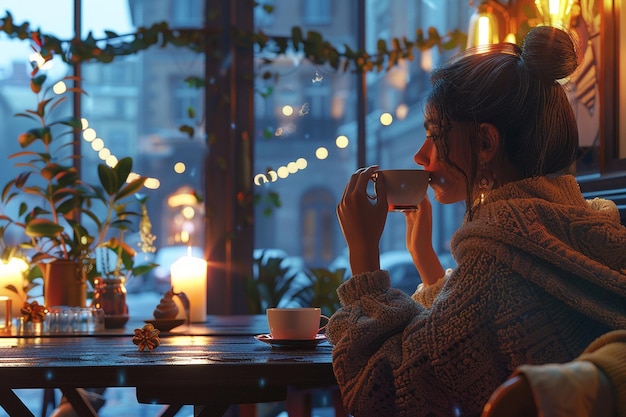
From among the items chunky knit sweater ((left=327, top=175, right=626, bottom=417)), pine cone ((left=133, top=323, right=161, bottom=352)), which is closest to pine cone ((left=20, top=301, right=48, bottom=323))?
pine cone ((left=133, top=323, right=161, bottom=352))

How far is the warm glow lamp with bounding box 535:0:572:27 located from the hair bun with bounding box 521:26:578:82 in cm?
147

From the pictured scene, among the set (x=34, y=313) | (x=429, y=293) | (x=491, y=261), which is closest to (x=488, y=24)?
(x=429, y=293)

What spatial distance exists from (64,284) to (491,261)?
1.58 m

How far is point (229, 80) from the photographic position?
13.3ft

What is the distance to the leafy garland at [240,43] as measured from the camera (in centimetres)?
395

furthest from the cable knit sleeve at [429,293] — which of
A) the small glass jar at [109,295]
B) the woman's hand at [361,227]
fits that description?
the small glass jar at [109,295]

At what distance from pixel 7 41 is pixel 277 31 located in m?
1.33

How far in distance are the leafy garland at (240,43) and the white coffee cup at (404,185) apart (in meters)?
2.56

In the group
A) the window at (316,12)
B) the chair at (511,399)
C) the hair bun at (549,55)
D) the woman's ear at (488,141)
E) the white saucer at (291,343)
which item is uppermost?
the window at (316,12)

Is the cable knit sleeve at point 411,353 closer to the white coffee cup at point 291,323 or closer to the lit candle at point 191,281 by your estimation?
the white coffee cup at point 291,323

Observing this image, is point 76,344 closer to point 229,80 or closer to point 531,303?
point 531,303

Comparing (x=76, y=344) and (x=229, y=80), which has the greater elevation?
(x=229, y=80)

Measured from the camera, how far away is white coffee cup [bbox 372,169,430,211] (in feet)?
5.07

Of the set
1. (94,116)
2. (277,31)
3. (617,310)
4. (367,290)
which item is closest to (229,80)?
(277,31)
